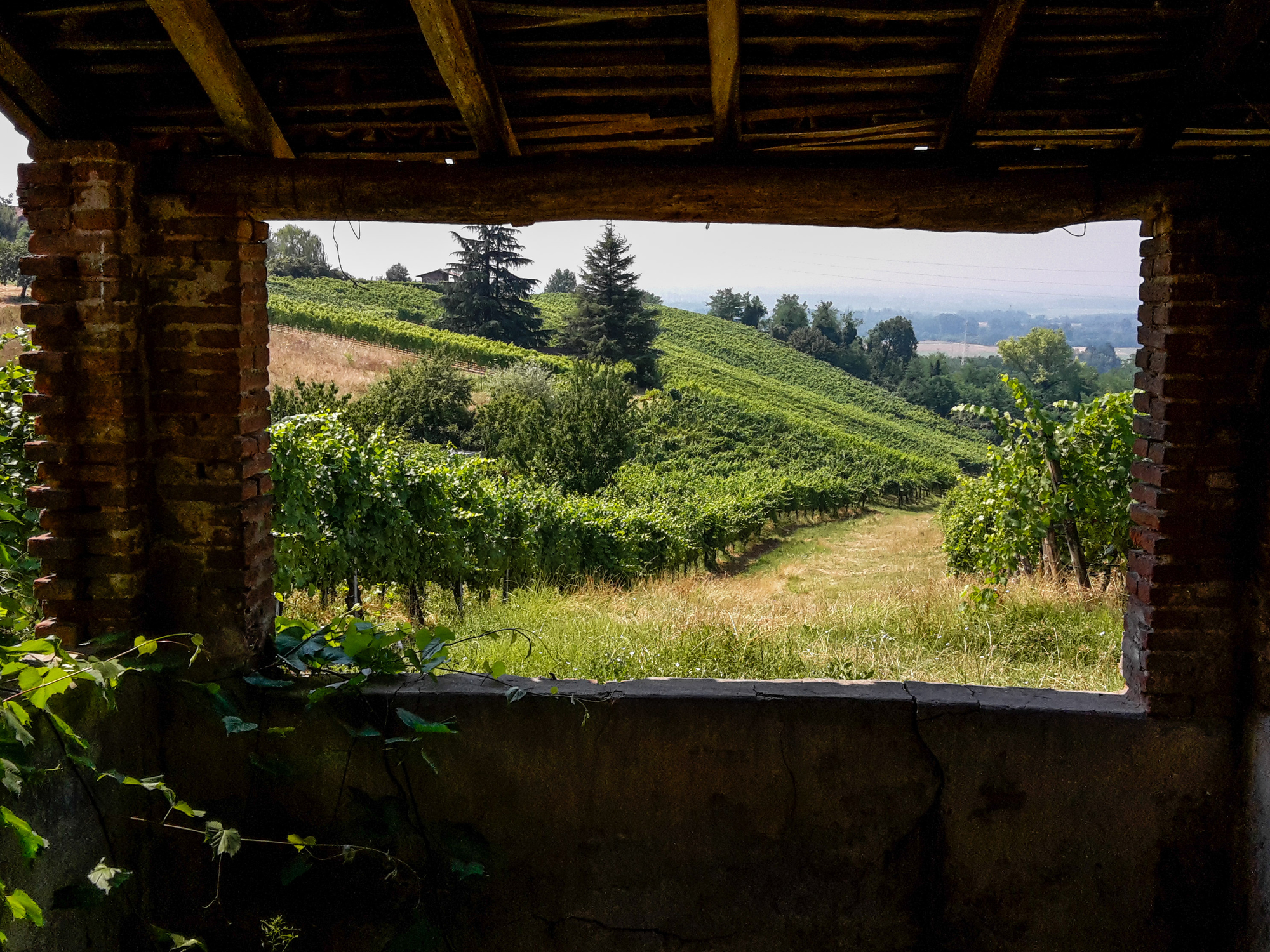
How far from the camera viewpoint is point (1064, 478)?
8125mm

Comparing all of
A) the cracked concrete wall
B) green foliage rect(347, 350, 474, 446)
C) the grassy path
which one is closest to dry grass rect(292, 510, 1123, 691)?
the grassy path

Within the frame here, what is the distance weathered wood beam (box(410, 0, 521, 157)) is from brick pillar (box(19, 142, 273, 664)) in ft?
2.86

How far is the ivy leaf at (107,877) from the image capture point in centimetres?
218

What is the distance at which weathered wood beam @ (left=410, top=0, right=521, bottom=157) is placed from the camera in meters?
2.35

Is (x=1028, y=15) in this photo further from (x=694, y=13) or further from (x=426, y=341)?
(x=426, y=341)

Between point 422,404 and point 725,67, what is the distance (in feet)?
92.7

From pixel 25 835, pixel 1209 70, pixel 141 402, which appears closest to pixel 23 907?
pixel 25 835

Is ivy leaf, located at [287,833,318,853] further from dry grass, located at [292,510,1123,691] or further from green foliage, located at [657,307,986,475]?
green foliage, located at [657,307,986,475]

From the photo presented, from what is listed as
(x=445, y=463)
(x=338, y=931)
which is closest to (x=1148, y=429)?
(x=338, y=931)

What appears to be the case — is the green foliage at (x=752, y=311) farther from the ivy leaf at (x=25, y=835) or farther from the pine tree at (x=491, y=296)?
the ivy leaf at (x=25, y=835)

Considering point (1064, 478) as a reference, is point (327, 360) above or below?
above

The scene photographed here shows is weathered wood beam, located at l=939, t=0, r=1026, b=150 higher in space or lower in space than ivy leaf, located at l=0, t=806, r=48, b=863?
higher

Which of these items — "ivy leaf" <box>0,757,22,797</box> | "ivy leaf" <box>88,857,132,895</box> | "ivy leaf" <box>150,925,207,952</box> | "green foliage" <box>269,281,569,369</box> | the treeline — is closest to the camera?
"ivy leaf" <box>0,757,22,797</box>

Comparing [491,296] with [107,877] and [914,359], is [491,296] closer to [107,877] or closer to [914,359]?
[914,359]
